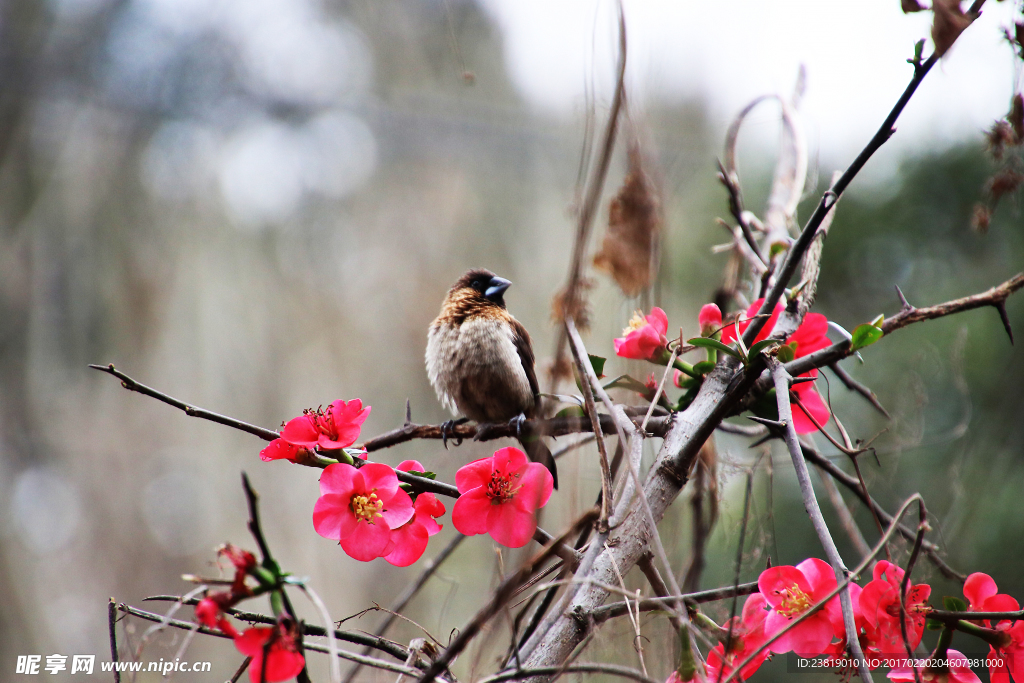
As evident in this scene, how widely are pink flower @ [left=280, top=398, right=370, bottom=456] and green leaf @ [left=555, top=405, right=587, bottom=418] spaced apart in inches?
13.7

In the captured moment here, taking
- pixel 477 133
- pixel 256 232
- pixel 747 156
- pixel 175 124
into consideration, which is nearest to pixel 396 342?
pixel 256 232

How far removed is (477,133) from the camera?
4.96m

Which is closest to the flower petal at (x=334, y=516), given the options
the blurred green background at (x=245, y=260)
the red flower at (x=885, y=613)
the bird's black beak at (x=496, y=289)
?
the red flower at (x=885, y=613)

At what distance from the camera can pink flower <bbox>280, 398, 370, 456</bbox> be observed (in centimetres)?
87

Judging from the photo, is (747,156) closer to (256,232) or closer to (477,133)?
(477,133)

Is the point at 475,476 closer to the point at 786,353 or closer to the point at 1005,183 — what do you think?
the point at 786,353

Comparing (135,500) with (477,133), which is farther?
(477,133)

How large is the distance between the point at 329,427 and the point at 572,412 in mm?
410

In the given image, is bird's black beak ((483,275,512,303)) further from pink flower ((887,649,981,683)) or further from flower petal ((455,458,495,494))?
pink flower ((887,649,981,683))

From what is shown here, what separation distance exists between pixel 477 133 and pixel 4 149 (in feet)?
10.5

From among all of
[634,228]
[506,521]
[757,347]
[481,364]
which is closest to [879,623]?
[757,347]

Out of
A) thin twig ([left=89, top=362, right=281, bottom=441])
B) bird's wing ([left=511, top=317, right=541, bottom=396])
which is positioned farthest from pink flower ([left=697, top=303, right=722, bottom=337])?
bird's wing ([left=511, top=317, right=541, bottom=396])

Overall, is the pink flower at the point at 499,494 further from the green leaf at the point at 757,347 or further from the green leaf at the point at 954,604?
the green leaf at the point at 954,604

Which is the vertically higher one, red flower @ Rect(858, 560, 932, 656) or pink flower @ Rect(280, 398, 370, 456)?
pink flower @ Rect(280, 398, 370, 456)
